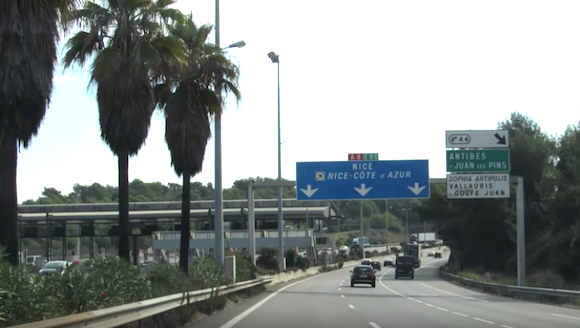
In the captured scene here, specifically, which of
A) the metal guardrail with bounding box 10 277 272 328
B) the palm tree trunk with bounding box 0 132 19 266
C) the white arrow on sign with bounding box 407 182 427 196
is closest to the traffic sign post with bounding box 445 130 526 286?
the white arrow on sign with bounding box 407 182 427 196

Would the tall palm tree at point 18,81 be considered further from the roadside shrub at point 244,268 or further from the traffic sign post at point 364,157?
the traffic sign post at point 364,157

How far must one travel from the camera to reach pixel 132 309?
12680 mm

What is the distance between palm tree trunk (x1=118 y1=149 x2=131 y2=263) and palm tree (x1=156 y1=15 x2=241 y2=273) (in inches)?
190

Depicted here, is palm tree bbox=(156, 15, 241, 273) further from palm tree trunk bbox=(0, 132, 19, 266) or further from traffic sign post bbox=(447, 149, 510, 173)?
traffic sign post bbox=(447, 149, 510, 173)

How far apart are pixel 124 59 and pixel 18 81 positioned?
273 inches

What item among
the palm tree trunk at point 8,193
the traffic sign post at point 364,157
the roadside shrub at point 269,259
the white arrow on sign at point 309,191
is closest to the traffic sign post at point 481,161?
the traffic sign post at point 364,157

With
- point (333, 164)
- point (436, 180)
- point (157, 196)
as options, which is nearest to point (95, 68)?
point (333, 164)

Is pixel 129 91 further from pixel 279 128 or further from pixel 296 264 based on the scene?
pixel 296 264

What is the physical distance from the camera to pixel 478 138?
36.2 metres

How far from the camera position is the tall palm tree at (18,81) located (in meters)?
14.5

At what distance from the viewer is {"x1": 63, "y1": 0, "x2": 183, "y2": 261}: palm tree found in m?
21.1

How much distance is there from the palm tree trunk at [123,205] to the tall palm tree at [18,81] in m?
6.78

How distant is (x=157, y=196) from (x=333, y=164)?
356 ft

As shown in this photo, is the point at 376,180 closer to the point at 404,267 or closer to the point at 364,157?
the point at 364,157
